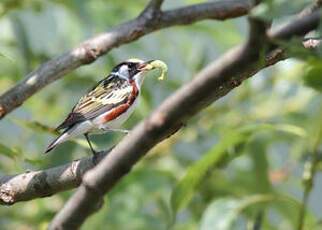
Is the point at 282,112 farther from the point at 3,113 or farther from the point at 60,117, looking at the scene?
the point at 3,113

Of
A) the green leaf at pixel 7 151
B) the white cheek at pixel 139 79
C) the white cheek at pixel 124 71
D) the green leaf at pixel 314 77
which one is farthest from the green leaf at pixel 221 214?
the green leaf at pixel 314 77

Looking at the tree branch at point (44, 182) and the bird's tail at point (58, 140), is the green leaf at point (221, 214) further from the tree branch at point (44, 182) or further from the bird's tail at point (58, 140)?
the tree branch at point (44, 182)

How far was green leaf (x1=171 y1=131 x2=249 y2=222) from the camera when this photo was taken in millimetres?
2457

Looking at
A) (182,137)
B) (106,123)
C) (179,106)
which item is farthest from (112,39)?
(182,137)

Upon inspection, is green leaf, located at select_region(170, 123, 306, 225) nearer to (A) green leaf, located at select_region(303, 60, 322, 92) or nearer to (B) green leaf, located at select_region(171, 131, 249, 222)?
(B) green leaf, located at select_region(171, 131, 249, 222)

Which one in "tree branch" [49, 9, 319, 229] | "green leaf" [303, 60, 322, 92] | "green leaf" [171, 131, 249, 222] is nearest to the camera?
"tree branch" [49, 9, 319, 229]

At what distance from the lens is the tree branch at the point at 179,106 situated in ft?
3.09

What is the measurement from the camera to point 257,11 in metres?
0.90

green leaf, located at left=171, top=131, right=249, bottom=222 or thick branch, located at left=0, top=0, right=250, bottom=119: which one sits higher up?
thick branch, located at left=0, top=0, right=250, bottom=119

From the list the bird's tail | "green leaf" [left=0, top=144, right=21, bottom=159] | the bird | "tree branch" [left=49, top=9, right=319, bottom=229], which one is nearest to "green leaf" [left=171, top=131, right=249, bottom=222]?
the bird

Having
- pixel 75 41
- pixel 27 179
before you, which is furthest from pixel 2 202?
pixel 75 41

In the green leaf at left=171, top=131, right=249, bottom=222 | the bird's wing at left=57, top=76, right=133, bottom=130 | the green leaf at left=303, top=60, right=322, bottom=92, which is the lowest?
the green leaf at left=171, top=131, right=249, bottom=222

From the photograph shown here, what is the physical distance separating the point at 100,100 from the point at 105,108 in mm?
91

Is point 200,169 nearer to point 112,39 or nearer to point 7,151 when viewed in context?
point 112,39
